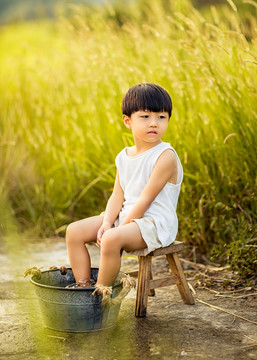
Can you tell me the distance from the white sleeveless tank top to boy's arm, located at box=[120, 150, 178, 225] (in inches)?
1.7

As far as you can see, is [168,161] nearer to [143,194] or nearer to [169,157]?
[169,157]

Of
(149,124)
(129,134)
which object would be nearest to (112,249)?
(149,124)

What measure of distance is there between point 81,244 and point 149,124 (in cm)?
71

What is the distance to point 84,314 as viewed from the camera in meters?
2.43

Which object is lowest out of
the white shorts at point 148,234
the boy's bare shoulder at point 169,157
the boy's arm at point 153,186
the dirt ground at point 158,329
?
the dirt ground at point 158,329

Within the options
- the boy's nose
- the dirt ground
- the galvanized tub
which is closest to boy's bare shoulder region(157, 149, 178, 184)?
the boy's nose

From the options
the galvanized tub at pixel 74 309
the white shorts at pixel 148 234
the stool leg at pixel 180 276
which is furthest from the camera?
the stool leg at pixel 180 276

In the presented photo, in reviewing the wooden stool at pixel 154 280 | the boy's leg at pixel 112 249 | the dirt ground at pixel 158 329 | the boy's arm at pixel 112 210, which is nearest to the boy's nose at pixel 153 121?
the boy's arm at pixel 112 210

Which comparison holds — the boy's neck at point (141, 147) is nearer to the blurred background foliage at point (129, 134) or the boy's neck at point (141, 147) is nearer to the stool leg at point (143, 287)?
the stool leg at point (143, 287)

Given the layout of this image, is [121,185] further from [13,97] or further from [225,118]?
[13,97]

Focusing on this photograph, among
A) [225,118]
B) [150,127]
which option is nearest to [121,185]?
[150,127]

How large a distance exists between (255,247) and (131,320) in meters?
A: 1.01

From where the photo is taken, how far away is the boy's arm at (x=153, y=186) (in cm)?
265

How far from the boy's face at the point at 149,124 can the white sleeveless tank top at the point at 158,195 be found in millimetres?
85
